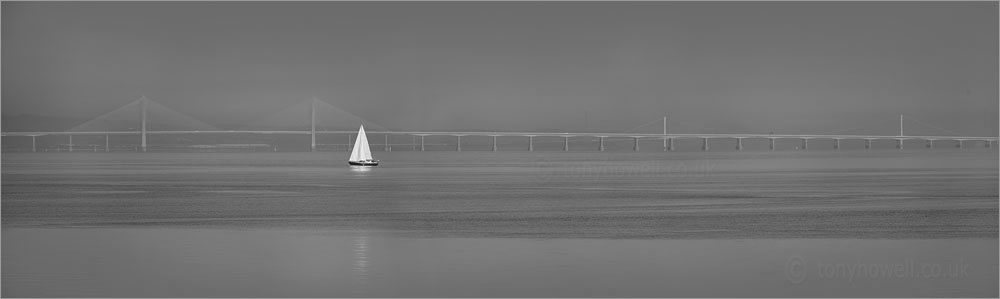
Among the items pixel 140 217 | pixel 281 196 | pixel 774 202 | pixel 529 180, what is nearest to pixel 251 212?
pixel 140 217

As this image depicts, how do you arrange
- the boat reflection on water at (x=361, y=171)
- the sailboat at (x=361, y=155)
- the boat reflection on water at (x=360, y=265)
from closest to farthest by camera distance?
the boat reflection on water at (x=360, y=265)
the boat reflection on water at (x=361, y=171)
the sailboat at (x=361, y=155)

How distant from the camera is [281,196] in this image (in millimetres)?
31844

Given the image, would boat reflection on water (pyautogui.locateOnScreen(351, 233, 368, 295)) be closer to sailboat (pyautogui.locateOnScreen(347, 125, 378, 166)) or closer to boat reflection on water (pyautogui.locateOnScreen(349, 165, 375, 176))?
boat reflection on water (pyautogui.locateOnScreen(349, 165, 375, 176))

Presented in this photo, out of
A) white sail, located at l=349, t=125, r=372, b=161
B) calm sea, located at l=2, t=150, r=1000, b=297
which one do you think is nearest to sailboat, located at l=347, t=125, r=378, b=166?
white sail, located at l=349, t=125, r=372, b=161

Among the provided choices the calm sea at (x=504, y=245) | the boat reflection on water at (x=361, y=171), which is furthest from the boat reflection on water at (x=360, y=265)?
the boat reflection on water at (x=361, y=171)

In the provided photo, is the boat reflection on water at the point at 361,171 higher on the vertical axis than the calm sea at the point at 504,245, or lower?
higher

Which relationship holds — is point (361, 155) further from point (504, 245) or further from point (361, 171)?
point (504, 245)

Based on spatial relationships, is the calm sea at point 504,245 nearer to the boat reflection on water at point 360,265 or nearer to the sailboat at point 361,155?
the boat reflection on water at point 360,265

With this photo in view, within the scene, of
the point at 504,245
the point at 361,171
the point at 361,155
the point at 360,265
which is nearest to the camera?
the point at 360,265

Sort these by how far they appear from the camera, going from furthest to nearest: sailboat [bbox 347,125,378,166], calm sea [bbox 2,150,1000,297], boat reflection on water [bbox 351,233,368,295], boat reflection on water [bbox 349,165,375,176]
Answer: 1. sailboat [bbox 347,125,378,166]
2. boat reflection on water [bbox 349,165,375,176]
3. calm sea [bbox 2,150,1000,297]
4. boat reflection on water [bbox 351,233,368,295]

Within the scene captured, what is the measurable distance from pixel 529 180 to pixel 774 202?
16.5 metres

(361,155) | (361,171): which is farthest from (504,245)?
(361,155)

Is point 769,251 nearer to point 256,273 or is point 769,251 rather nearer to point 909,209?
point 256,273

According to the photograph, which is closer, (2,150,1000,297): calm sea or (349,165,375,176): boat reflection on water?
(2,150,1000,297): calm sea
